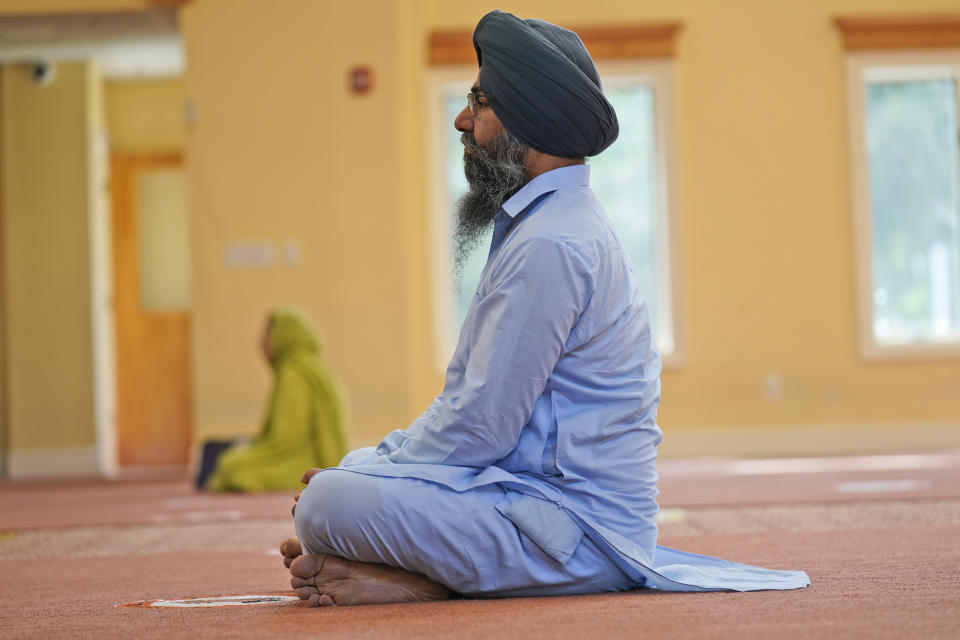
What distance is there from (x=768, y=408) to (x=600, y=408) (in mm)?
5914

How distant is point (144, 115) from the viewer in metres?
9.40

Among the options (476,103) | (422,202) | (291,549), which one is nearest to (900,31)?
(422,202)

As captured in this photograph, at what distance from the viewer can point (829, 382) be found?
25.6 feet

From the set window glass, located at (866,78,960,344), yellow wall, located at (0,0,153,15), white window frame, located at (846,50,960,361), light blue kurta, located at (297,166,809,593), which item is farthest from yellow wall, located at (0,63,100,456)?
light blue kurta, located at (297,166,809,593)

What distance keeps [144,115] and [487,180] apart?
7.68 m

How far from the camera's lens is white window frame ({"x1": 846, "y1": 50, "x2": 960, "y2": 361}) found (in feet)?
25.6

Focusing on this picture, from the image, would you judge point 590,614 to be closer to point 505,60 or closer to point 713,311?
point 505,60

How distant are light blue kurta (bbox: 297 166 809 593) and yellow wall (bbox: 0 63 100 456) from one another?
23.0 feet

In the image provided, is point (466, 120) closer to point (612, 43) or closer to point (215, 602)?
point (215, 602)

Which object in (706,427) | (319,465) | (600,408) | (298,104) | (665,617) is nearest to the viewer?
(665,617)

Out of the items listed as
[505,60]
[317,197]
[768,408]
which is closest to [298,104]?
[317,197]

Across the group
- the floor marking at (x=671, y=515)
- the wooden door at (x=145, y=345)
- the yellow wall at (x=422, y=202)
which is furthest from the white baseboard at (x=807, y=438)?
the wooden door at (x=145, y=345)

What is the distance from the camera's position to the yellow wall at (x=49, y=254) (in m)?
8.66

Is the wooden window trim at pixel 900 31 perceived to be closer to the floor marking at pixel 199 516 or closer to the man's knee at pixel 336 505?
the floor marking at pixel 199 516
